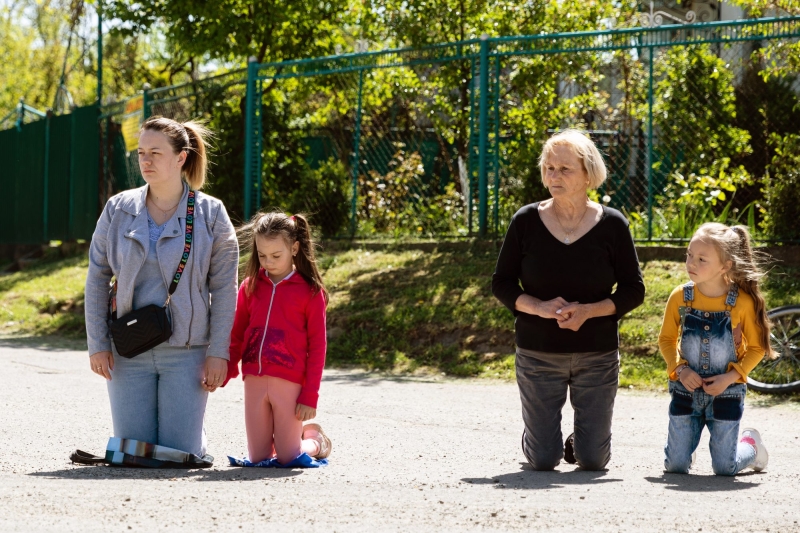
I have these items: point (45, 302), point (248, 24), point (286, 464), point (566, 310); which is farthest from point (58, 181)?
point (566, 310)

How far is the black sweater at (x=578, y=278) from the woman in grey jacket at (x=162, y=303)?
57.8 inches

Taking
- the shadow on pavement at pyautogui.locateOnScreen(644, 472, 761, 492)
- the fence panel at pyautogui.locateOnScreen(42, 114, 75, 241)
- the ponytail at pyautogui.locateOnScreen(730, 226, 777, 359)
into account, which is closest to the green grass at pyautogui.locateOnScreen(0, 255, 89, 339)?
the fence panel at pyautogui.locateOnScreen(42, 114, 75, 241)

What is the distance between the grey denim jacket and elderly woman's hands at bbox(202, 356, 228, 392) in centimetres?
3

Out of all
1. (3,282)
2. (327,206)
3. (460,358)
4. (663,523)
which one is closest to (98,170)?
(3,282)

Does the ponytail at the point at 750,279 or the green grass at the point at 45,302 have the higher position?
the ponytail at the point at 750,279

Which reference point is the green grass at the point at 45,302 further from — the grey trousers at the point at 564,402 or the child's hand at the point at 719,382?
the child's hand at the point at 719,382

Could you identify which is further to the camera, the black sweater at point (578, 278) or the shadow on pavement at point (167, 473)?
the black sweater at point (578, 278)

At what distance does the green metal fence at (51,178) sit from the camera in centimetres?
1938

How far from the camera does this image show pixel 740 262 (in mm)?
5457

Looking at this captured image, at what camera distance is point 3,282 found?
17.3 meters

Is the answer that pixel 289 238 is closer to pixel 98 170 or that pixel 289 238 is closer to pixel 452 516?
pixel 452 516

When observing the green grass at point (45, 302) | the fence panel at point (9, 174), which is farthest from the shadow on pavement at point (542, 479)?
the fence panel at point (9, 174)

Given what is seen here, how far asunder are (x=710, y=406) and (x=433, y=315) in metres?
5.36

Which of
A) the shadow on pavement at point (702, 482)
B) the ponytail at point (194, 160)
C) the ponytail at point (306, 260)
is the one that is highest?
the ponytail at point (194, 160)
